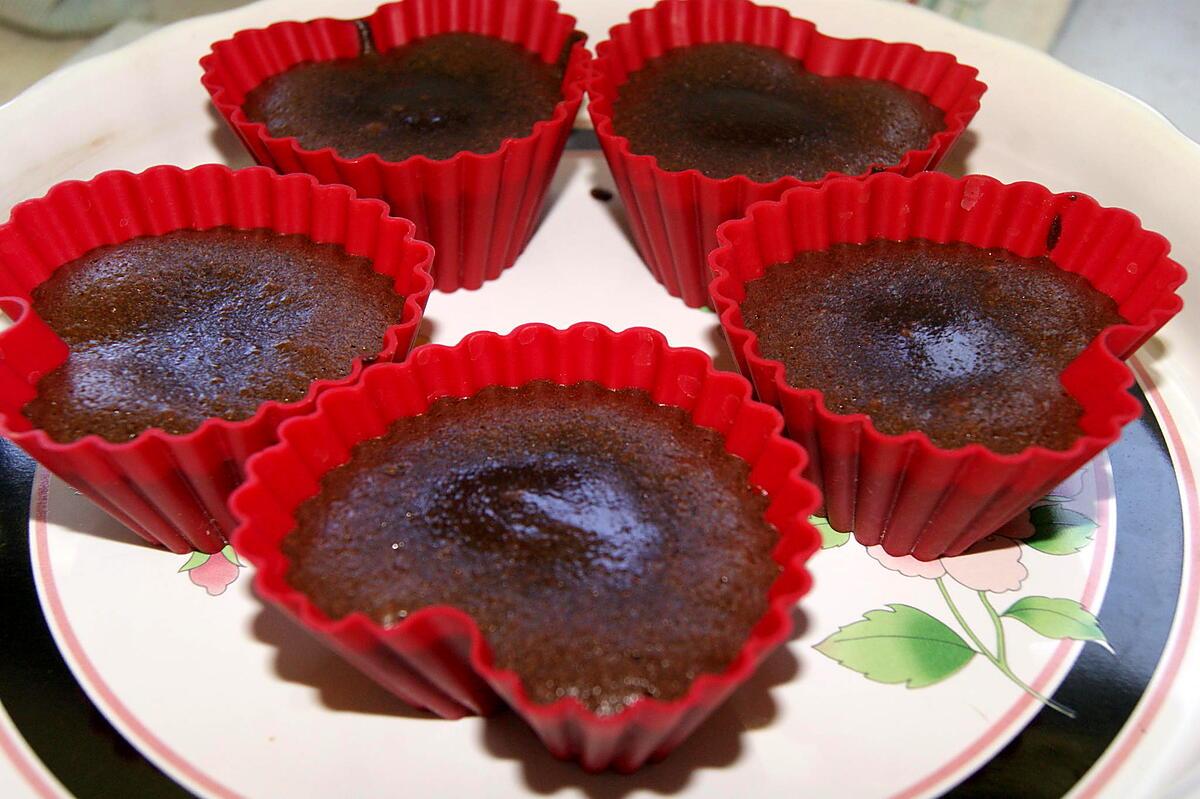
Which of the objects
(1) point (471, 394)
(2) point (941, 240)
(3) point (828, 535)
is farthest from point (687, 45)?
(3) point (828, 535)

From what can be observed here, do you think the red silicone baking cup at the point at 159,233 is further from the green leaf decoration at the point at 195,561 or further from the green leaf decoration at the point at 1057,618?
the green leaf decoration at the point at 1057,618

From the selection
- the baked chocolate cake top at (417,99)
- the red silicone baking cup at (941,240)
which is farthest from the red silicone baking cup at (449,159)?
the red silicone baking cup at (941,240)

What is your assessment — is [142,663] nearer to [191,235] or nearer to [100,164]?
[191,235]

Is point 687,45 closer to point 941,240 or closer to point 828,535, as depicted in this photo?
point 941,240

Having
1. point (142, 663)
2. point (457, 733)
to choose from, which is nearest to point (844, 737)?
point (457, 733)

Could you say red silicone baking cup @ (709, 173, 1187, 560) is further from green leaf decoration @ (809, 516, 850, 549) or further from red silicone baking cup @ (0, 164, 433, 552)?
red silicone baking cup @ (0, 164, 433, 552)

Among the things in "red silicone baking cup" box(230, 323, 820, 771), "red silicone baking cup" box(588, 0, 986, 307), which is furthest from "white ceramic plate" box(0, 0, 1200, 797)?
"red silicone baking cup" box(588, 0, 986, 307)
